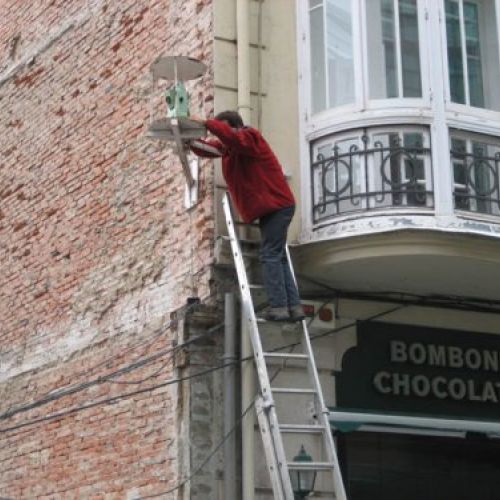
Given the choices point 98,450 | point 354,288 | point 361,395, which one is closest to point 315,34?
point 354,288

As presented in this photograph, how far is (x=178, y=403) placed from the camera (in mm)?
9836

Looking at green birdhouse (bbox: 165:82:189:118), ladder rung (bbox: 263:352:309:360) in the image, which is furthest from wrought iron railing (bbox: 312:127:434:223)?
green birdhouse (bbox: 165:82:189:118)

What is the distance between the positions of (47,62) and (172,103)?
3619mm

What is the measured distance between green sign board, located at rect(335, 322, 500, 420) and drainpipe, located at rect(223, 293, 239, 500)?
3.17 ft

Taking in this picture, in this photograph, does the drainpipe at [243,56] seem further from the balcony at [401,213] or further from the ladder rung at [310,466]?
the ladder rung at [310,466]

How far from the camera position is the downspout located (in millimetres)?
9438

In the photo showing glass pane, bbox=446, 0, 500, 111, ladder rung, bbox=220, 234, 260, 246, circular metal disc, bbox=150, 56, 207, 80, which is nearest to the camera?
circular metal disc, bbox=150, 56, 207, 80

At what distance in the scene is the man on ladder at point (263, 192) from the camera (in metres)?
9.37

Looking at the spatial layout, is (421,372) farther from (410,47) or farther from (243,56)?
(243,56)

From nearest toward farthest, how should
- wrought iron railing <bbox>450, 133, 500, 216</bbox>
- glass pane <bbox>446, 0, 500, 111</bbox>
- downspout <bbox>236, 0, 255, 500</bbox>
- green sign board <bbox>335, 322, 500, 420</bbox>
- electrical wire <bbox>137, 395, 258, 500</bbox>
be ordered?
downspout <bbox>236, 0, 255, 500</bbox> < electrical wire <bbox>137, 395, 258, 500</bbox> < wrought iron railing <bbox>450, 133, 500, 216</bbox> < green sign board <bbox>335, 322, 500, 420</bbox> < glass pane <bbox>446, 0, 500, 111</bbox>

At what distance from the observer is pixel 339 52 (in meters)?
10.5

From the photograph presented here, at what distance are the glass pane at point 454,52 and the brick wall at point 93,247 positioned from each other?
192cm

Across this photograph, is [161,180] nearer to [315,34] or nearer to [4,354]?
[315,34]

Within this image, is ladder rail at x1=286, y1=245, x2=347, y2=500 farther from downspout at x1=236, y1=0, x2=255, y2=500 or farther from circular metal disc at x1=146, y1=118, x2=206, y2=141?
circular metal disc at x1=146, y1=118, x2=206, y2=141
